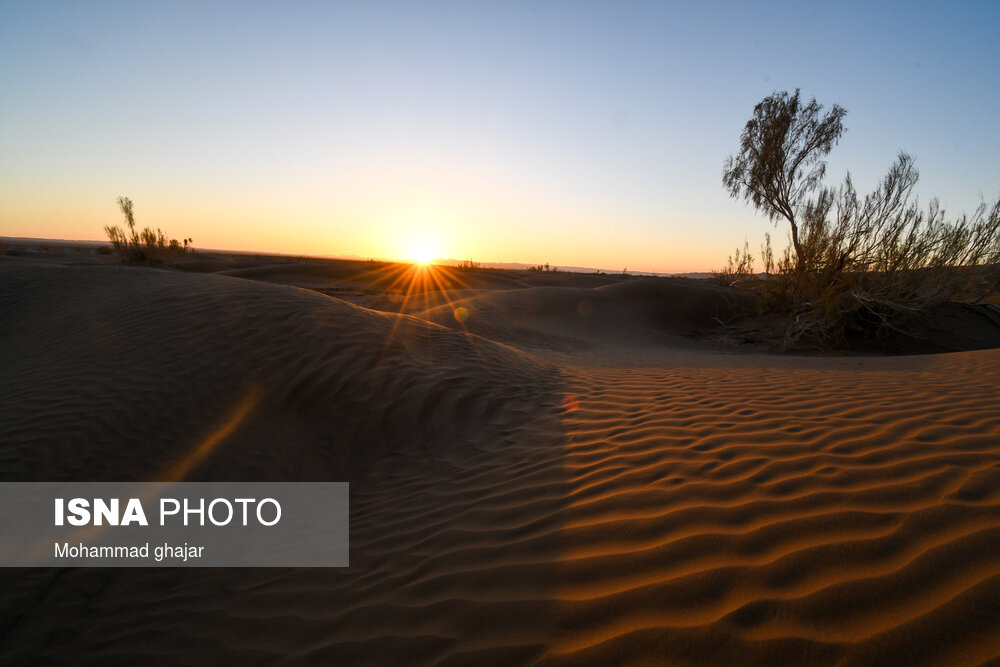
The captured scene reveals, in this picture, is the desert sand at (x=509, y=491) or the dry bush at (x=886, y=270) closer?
the desert sand at (x=509, y=491)

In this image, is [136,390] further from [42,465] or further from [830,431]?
[830,431]

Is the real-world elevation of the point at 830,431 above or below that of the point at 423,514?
above

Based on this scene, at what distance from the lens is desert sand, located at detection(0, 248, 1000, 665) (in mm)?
1824

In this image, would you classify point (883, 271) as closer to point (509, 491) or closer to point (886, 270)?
point (886, 270)

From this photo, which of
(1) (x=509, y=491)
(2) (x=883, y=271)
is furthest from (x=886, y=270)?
(1) (x=509, y=491)

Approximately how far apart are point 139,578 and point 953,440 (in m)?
5.21

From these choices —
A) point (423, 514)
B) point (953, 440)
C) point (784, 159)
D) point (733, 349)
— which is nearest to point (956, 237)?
point (733, 349)

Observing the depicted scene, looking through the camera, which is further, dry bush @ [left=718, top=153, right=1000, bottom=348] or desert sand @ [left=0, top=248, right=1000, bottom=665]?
dry bush @ [left=718, top=153, right=1000, bottom=348]

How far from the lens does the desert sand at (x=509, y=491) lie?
1.82 meters

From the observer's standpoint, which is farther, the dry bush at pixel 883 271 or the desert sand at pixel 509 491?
the dry bush at pixel 883 271

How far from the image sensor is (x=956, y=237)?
1003 centimetres

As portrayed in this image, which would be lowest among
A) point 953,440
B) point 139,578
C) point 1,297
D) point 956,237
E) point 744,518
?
point 139,578

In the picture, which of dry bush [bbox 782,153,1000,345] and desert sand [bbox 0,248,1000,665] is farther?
dry bush [bbox 782,153,1000,345]

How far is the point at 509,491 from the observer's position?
3.24 m
